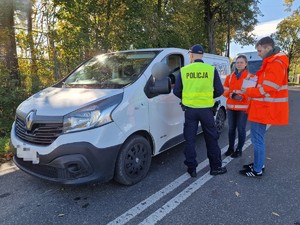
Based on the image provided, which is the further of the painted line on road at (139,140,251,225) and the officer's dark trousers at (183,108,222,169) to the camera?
the officer's dark trousers at (183,108,222,169)

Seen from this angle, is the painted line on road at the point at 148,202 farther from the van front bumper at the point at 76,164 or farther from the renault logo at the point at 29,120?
the renault logo at the point at 29,120

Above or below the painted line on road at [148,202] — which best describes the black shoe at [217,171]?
above

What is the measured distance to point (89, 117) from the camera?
2.89 metres

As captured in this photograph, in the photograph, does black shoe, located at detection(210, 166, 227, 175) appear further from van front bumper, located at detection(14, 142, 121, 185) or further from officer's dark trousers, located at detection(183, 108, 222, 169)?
van front bumper, located at detection(14, 142, 121, 185)

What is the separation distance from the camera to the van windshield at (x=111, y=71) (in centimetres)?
365

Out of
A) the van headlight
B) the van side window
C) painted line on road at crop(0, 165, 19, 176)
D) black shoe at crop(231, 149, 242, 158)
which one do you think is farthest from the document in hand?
painted line on road at crop(0, 165, 19, 176)

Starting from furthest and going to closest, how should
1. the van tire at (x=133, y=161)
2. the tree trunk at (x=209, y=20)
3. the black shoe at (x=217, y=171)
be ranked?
1. the tree trunk at (x=209, y=20)
2. the black shoe at (x=217, y=171)
3. the van tire at (x=133, y=161)

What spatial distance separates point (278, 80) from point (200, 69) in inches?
38.4

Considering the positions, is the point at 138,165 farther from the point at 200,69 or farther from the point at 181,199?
the point at 200,69

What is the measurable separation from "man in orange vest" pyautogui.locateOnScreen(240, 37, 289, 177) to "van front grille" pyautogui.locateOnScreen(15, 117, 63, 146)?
8.18 ft

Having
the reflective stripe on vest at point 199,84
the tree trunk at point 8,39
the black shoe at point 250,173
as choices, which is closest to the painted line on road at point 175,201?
the black shoe at point 250,173

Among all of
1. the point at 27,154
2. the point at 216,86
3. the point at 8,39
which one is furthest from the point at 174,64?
the point at 8,39

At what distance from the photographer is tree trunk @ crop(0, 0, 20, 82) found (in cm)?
694

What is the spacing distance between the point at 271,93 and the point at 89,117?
7.76ft
